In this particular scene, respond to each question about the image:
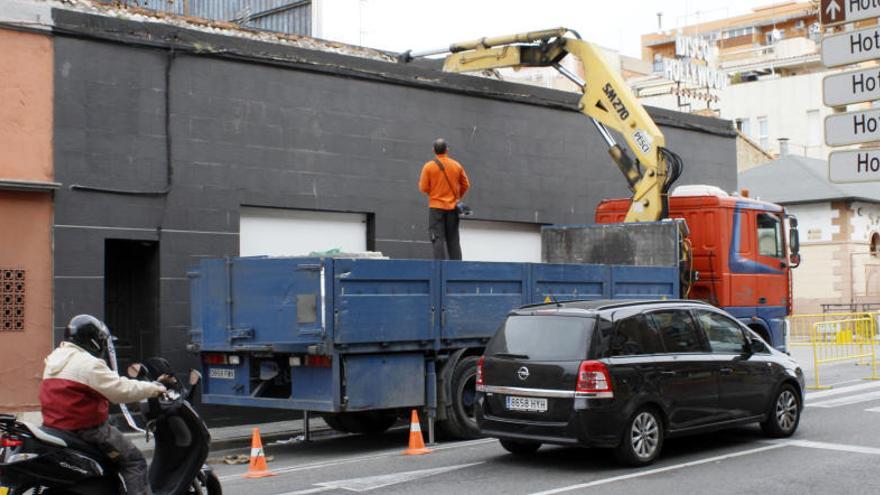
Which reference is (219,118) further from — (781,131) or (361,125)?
(781,131)

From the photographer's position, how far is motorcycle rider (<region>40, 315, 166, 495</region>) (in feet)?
22.5

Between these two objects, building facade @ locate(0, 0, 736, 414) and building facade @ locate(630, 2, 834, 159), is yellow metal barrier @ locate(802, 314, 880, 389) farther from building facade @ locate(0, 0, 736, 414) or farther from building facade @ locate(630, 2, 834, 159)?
building facade @ locate(630, 2, 834, 159)

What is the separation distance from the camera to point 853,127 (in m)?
8.85

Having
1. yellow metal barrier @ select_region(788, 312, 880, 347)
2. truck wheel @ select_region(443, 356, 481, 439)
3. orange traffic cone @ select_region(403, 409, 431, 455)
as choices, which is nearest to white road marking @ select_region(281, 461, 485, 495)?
orange traffic cone @ select_region(403, 409, 431, 455)

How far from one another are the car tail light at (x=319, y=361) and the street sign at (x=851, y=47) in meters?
5.71

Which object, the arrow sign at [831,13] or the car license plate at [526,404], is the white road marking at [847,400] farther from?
the arrow sign at [831,13]

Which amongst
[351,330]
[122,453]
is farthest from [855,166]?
[122,453]

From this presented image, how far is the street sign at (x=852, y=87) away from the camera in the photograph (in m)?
8.69

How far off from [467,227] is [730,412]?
7.82 meters

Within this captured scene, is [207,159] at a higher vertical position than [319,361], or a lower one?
higher

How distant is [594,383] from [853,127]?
3.21m

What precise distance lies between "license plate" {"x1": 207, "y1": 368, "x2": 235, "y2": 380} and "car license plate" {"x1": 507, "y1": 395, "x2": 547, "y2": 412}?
3.48 metres

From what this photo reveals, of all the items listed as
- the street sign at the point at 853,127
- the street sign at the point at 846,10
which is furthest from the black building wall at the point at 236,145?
the street sign at the point at 853,127

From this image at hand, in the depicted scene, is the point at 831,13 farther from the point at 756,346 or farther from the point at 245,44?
the point at 245,44
